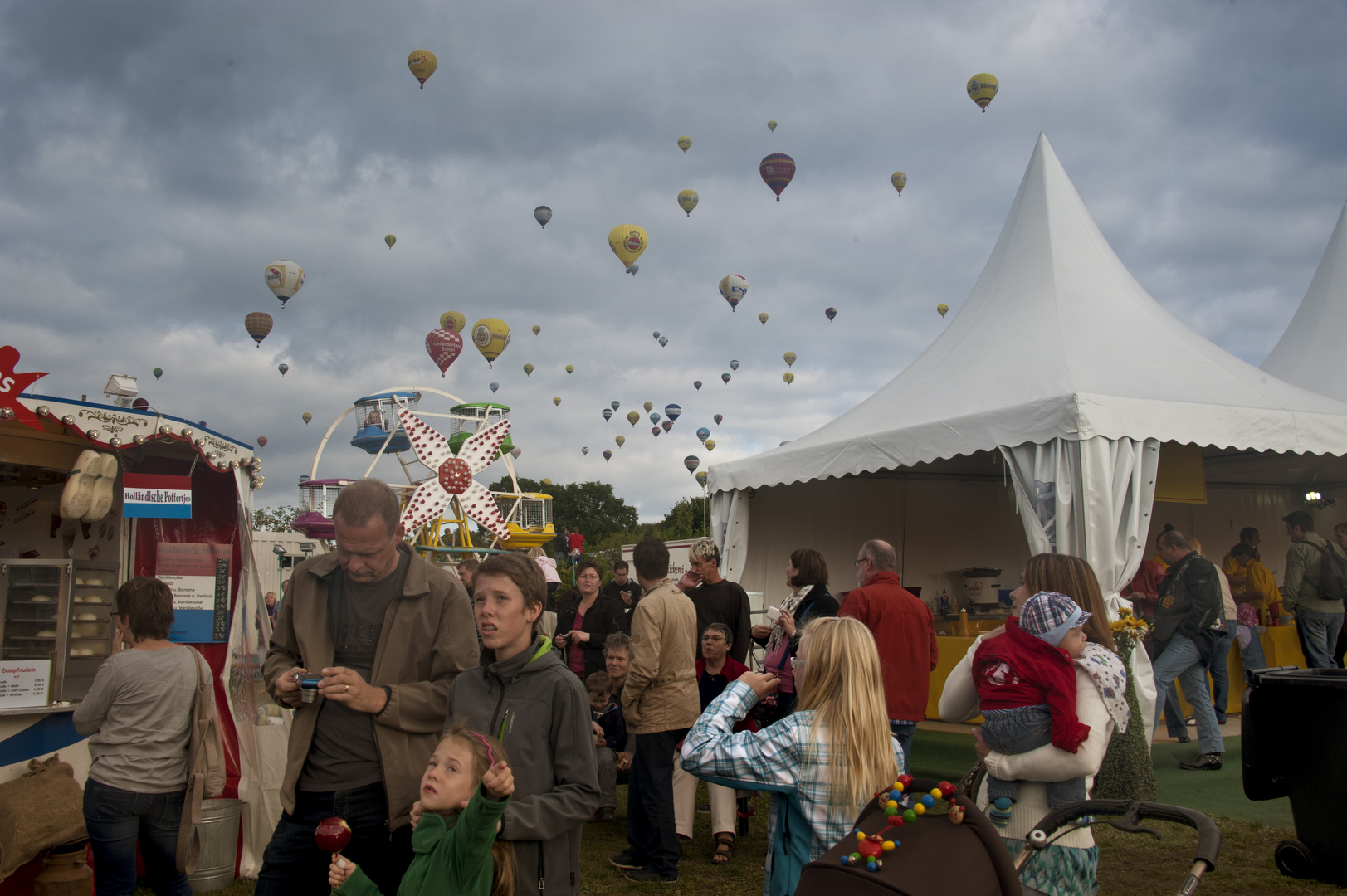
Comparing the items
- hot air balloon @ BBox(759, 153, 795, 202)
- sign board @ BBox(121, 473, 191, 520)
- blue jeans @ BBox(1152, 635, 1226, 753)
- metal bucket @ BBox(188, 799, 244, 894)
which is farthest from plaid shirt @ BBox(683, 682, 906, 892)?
hot air balloon @ BBox(759, 153, 795, 202)

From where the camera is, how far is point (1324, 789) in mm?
3738

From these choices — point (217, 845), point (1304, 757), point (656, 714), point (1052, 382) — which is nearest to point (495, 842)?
point (656, 714)

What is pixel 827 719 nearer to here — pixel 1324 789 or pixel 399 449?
pixel 1324 789

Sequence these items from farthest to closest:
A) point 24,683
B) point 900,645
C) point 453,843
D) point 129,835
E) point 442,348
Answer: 1. point 442,348
2. point 900,645
3. point 24,683
4. point 129,835
5. point 453,843

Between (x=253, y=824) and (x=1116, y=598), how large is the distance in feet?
18.1

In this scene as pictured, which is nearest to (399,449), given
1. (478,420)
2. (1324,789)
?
(478,420)

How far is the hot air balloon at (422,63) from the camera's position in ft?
85.6

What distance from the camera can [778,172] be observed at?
2230 centimetres

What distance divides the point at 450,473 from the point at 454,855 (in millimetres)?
11399

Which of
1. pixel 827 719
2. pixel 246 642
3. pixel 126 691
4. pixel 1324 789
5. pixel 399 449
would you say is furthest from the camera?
pixel 399 449

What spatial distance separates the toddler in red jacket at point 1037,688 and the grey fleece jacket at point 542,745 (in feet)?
4.12

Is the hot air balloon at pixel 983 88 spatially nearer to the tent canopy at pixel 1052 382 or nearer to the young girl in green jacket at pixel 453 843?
the tent canopy at pixel 1052 382

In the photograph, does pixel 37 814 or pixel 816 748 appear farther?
pixel 37 814

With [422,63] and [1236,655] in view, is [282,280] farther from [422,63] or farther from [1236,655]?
[1236,655]
